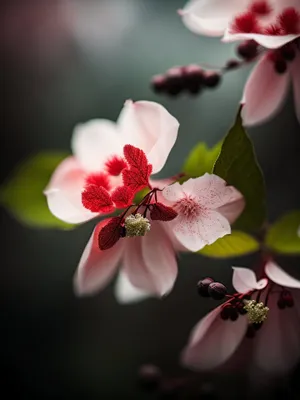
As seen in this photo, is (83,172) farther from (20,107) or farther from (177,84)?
(20,107)

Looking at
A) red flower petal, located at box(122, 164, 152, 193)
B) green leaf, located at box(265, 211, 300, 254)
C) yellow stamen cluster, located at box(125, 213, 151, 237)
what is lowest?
green leaf, located at box(265, 211, 300, 254)

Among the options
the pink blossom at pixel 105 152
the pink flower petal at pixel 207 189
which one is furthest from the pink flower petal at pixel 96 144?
the pink flower petal at pixel 207 189

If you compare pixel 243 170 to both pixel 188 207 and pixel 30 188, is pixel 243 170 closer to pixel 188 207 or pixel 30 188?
pixel 188 207

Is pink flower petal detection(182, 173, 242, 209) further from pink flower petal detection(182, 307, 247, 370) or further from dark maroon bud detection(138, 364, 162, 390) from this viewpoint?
dark maroon bud detection(138, 364, 162, 390)

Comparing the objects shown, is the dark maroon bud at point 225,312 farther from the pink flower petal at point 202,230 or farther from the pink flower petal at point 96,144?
the pink flower petal at point 96,144

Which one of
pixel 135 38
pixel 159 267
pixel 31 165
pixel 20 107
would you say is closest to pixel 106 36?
pixel 135 38

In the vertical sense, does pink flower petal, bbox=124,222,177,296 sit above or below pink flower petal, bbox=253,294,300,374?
above

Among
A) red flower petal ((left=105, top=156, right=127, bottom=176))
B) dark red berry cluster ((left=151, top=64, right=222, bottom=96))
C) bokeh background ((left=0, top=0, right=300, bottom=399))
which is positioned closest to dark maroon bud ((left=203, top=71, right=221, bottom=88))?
dark red berry cluster ((left=151, top=64, right=222, bottom=96))
